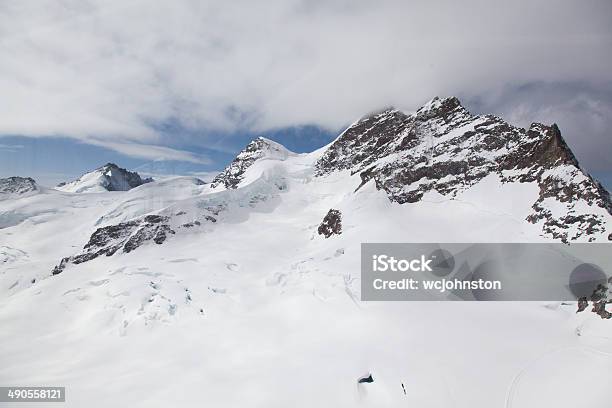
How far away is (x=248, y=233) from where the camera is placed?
230 ft

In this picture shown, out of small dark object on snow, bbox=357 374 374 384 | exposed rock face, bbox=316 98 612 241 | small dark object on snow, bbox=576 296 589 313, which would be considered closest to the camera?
small dark object on snow, bbox=357 374 374 384

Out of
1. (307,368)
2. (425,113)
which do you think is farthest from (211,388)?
(425,113)

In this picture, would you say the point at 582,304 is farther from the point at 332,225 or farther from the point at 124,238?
the point at 124,238

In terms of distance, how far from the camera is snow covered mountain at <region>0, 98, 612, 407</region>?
26.2 metres

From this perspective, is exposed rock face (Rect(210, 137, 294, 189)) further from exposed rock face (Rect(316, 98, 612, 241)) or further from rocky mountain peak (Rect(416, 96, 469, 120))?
rocky mountain peak (Rect(416, 96, 469, 120))

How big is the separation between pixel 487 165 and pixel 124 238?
69757 millimetres

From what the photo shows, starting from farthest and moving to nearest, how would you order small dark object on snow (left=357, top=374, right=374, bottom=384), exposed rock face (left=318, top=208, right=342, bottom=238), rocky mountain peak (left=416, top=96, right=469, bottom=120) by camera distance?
rocky mountain peak (left=416, top=96, right=469, bottom=120), exposed rock face (left=318, top=208, right=342, bottom=238), small dark object on snow (left=357, top=374, right=374, bottom=384)

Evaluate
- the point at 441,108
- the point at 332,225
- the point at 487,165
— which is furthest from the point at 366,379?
the point at 441,108

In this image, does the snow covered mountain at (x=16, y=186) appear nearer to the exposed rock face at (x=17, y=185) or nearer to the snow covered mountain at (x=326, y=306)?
the exposed rock face at (x=17, y=185)

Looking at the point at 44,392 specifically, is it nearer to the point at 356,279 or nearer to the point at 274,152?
the point at 356,279

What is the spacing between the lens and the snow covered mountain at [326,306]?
26.2 meters

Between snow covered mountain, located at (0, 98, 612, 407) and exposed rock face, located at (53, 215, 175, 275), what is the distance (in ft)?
0.97

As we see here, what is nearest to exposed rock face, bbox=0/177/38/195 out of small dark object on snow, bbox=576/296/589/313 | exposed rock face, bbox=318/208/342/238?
exposed rock face, bbox=318/208/342/238

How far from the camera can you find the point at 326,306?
122 feet
